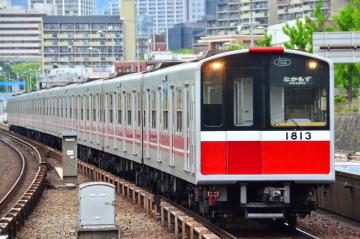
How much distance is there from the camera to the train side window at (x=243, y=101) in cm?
1694

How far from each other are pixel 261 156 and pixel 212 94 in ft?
4.01

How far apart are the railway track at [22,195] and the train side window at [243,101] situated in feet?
13.0

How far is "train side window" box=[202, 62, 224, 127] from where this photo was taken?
16922mm

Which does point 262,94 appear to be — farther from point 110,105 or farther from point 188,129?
point 110,105

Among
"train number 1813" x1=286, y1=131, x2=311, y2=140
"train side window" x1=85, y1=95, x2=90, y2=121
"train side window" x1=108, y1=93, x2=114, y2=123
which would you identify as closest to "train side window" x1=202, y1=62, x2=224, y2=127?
"train number 1813" x1=286, y1=131, x2=311, y2=140

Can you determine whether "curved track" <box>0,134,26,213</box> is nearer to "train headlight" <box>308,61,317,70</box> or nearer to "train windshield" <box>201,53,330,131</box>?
"train windshield" <box>201,53,330,131</box>

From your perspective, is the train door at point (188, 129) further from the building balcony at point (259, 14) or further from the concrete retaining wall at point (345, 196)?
the building balcony at point (259, 14)

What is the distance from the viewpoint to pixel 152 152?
2272cm

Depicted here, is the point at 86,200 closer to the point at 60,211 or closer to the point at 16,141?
the point at 60,211

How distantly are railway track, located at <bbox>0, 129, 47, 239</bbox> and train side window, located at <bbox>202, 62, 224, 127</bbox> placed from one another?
11.6ft

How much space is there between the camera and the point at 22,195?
82.4 feet

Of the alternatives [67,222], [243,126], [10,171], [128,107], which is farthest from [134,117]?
Result: [10,171]

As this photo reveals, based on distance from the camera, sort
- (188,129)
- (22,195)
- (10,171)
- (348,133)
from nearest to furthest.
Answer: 1. (188,129)
2. (22,195)
3. (10,171)
4. (348,133)

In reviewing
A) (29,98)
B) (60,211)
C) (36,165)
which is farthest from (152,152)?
(29,98)
